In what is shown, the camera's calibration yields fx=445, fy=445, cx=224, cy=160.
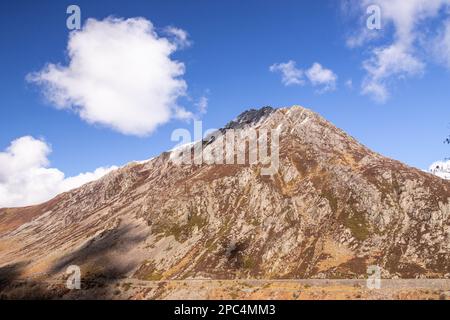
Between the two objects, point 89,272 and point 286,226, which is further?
point 89,272

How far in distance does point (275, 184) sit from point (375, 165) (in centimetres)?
3441

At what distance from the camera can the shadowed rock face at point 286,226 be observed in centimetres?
11469

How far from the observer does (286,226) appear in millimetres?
130375

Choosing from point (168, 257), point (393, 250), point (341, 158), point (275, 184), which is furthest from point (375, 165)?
point (168, 257)

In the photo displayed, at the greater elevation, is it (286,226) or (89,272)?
(286,226)

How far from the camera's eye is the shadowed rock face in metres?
115

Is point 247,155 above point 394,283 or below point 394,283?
above

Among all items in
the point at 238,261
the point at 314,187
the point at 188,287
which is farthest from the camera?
the point at 314,187

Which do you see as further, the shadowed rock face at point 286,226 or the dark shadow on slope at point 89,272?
the dark shadow on slope at point 89,272

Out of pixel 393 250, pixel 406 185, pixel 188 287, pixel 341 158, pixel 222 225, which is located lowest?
pixel 188 287

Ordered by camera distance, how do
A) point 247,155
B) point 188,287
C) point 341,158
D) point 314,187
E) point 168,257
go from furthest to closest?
point 247,155 → point 341,158 → point 314,187 → point 168,257 → point 188,287

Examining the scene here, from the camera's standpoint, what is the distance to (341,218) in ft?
424

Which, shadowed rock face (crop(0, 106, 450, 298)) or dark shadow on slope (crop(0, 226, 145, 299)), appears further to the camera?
dark shadow on slope (crop(0, 226, 145, 299))

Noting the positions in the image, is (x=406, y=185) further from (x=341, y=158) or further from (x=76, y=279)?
(x=76, y=279)
